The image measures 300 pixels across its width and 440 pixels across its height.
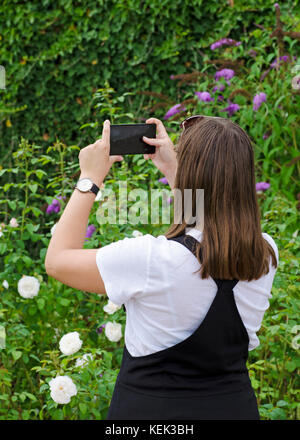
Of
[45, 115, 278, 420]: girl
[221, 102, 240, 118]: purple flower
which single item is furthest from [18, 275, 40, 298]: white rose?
[221, 102, 240, 118]: purple flower

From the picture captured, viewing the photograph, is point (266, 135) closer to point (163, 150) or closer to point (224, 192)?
point (163, 150)

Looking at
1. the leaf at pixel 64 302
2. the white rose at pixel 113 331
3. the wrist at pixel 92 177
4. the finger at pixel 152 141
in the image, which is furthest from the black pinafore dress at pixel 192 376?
the leaf at pixel 64 302

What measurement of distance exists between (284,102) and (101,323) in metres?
1.90

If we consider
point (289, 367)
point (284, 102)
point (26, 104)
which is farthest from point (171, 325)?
point (26, 104)

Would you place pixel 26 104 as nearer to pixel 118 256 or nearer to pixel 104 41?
pixel 104 41

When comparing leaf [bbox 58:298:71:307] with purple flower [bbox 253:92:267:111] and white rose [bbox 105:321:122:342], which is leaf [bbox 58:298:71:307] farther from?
purple flower [bbox 253:92:267:111]

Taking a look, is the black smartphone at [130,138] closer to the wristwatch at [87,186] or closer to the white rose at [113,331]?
the wristwatch at [87,186]

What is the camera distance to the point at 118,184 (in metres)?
2.65

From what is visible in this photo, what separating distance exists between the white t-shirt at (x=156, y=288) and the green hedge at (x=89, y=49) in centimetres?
347

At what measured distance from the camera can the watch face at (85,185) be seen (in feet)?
3.97

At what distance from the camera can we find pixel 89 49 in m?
4.85

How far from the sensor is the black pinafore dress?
1.17m

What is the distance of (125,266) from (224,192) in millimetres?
264

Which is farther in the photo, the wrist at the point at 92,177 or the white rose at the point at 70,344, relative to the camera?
the white rose at the point at 70,344
